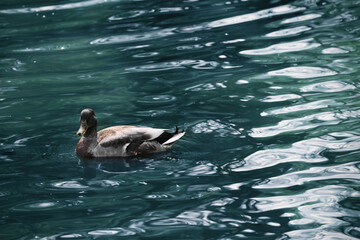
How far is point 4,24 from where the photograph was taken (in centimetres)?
1518

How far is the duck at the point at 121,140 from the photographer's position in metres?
7.66

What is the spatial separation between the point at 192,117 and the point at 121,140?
1.47 meters

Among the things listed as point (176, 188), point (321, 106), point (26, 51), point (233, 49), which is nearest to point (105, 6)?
point (26, 51)

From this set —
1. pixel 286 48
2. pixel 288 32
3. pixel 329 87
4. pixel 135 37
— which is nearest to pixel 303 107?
pixel 329 87

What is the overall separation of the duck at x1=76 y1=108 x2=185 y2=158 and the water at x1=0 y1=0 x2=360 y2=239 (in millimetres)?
123

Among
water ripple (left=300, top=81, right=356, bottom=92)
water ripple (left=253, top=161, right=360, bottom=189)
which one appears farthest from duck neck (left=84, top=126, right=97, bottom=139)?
water ripple (left=300, top=81, right=356, bottom=92)

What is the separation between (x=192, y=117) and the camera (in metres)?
8.86

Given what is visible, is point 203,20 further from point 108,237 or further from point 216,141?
point 108,237

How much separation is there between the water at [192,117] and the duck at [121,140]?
0.40ft

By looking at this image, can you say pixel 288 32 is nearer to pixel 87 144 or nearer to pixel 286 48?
pixel 286 48

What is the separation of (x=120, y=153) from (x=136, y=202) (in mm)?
1183

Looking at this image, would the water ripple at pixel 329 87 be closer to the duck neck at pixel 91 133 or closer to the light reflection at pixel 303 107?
the light reflection at pixel 303 107

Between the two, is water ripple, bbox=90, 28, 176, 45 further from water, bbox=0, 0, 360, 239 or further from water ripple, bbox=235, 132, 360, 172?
water ripple, bbox=235, 132, 360, 172

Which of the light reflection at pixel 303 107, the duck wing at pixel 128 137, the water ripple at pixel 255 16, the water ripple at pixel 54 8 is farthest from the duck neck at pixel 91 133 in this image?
the water ripple at pixel 54 8
